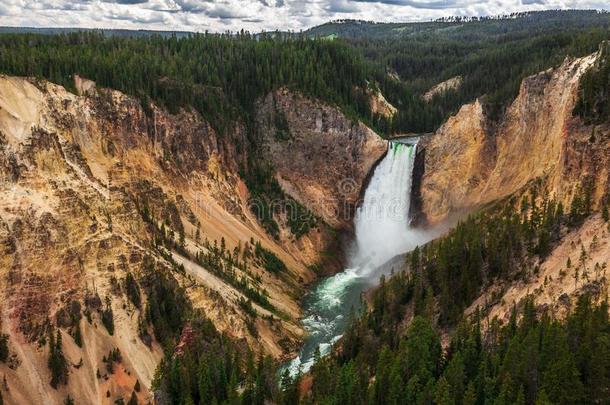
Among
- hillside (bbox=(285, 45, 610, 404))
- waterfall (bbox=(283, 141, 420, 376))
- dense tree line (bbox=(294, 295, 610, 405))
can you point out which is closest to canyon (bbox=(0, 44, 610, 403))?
hillside (bbox=(285, 45, 610, 404))

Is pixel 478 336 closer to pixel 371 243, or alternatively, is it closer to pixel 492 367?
pixel 492 367

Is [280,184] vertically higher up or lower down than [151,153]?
lower down

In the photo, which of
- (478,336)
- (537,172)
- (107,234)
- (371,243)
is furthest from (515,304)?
(371,243)

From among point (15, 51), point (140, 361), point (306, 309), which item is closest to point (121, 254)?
point (140, 361)

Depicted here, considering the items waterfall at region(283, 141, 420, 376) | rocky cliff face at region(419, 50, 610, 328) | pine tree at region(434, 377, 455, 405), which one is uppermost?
rocky cliff face at region(419, 50, 610, 328)

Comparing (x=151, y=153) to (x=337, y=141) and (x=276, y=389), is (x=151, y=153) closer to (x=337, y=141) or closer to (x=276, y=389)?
(x=337, y=141)

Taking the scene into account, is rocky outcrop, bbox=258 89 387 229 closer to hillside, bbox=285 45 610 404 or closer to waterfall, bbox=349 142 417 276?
waterfall, bbox=349 142 417 276
